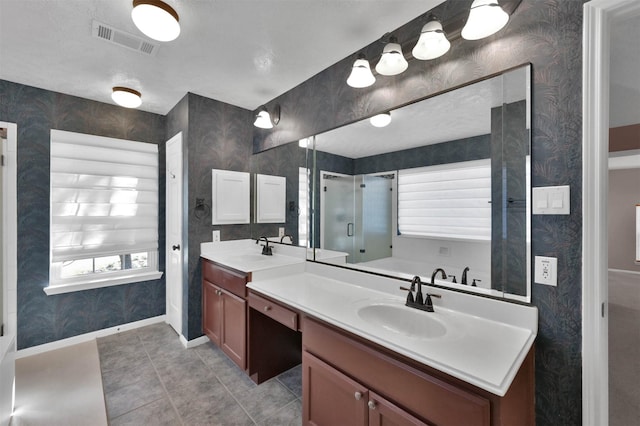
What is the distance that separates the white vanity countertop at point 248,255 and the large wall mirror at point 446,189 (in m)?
0.46

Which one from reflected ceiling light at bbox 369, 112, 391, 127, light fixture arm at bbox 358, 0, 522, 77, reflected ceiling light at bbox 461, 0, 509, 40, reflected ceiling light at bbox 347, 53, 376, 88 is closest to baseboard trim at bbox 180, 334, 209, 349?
reflected ceiling light at bbox 369, 112, 391, 127

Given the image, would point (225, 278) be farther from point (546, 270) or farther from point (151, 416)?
point (546, 270)

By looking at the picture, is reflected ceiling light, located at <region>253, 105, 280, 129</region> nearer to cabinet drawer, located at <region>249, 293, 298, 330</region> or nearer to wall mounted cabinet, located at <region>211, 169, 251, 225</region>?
wall mounted cabinet, located at <region>211, 169, 251, 225</region>

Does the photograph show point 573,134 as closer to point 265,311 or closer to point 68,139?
point 265,311

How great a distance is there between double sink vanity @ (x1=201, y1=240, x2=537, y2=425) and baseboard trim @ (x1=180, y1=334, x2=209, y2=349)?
67 cm

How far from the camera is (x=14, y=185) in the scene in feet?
7.79

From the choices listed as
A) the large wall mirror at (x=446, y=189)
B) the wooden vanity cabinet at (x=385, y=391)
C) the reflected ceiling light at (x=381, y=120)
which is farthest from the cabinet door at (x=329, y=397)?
the reflected ceiling light at (x=381, y=120)

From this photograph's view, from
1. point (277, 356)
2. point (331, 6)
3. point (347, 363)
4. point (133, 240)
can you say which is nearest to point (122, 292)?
point (133, 240)

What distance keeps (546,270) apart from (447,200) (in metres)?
0.55

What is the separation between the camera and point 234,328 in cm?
216

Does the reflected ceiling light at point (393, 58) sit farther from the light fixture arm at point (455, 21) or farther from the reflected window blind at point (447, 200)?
the reflected window blind at point (447, 200)

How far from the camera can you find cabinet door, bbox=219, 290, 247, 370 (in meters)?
2.06

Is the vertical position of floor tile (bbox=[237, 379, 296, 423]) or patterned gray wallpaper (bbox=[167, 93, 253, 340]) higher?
patterned gray wallpaper (bbox=[167, 93, 253, 340])

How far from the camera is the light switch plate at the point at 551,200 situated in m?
1.10
